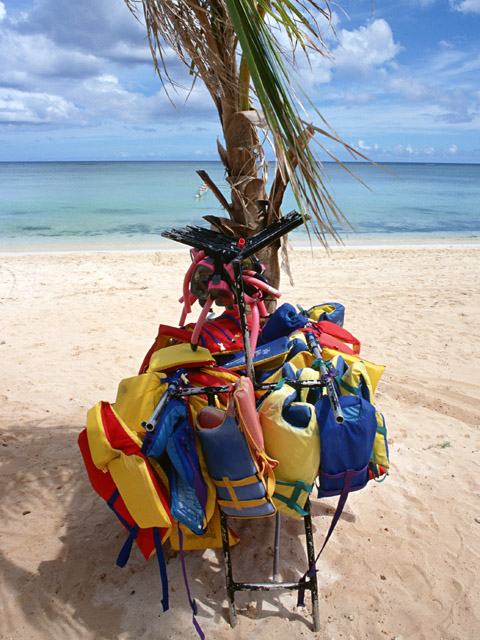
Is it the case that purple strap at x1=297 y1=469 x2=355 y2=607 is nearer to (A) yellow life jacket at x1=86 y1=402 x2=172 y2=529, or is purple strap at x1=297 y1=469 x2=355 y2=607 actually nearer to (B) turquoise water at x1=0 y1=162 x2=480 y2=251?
(A) yellow life jacket at x1=86 y1=402 x2=172 y2=529

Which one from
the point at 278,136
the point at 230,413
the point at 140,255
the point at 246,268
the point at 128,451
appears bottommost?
the point at 140,255

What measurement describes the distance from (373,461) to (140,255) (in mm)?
11140

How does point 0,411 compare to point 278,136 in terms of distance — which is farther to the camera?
point 0,411

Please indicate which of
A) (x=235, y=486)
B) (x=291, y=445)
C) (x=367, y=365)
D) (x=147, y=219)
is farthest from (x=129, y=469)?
(x=147, y=219)

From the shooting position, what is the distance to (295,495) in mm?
2252

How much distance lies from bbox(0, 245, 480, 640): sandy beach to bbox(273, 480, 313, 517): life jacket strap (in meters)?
0.69

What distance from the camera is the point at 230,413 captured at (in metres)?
2.09

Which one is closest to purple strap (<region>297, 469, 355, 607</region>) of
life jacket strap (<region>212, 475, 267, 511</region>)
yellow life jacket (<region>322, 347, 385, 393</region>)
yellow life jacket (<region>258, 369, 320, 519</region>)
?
yellow life jacket (<region>258, 369, 320, 519</region>)

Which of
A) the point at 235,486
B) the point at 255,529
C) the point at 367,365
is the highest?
the point at 367,365

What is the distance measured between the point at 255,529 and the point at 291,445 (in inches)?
46.0

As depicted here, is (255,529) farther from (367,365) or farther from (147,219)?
(147,219)

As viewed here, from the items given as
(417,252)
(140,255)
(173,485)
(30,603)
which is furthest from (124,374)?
(417,252)

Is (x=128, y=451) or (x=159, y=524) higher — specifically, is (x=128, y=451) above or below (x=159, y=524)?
above

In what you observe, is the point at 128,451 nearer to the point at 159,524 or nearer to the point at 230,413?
the point at 159,524
